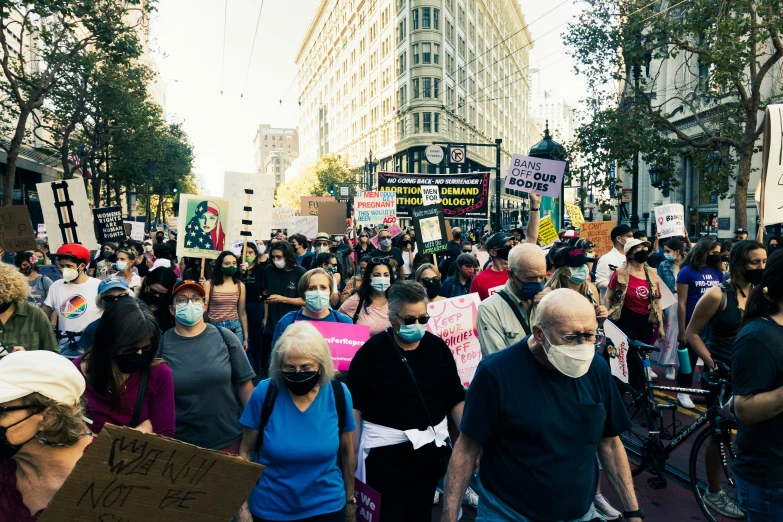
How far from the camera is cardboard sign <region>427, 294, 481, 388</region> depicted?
5191 millimetres

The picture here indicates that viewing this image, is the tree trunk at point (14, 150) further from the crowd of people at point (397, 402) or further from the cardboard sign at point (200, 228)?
the crowd of people at point (397, 402)

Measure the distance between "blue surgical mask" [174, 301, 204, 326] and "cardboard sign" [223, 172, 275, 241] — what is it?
5618 millimetres

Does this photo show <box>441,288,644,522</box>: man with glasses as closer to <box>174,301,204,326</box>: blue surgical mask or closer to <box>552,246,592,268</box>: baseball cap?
<box>174,301,204,326</box>: blue surgical mask

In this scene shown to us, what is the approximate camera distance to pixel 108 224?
12508 mm

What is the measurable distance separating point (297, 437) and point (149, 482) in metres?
1.20

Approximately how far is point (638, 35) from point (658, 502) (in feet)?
46.5

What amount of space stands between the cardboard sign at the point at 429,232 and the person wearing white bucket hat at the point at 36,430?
866cm

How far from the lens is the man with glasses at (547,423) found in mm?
2475

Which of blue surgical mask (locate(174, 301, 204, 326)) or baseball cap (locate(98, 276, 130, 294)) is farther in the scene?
baseball cap (locate(98, 276, 130, 294))

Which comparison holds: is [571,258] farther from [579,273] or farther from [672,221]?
[672,221]

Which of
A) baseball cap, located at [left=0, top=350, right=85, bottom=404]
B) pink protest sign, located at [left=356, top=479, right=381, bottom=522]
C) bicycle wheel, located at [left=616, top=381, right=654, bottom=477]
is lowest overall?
bicycle wheel, located at [left=616, top=381, right=654, bottom=477]

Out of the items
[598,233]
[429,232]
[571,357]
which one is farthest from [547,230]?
[571,357]

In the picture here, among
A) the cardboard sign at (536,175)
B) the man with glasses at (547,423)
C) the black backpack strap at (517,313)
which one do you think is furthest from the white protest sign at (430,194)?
the man with glasses at (547,423)

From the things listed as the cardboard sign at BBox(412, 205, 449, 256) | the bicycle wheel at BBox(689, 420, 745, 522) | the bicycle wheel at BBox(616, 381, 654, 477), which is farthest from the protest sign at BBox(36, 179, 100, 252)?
the bicycle wheel at BBox(689, 420, 745, 522)
